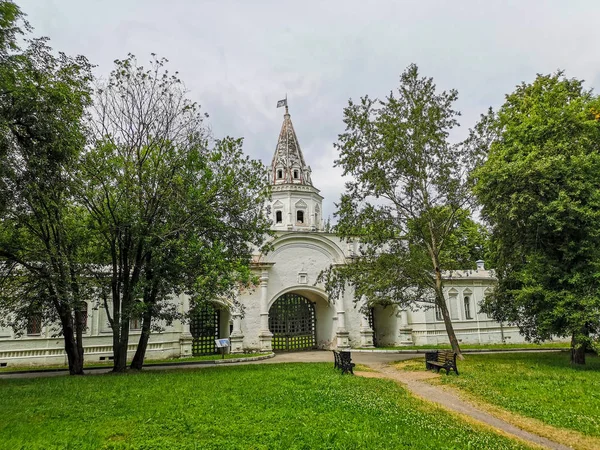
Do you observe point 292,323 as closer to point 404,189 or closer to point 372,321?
point 372,321

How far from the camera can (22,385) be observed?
11836 mm

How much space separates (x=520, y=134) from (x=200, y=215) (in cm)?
1214

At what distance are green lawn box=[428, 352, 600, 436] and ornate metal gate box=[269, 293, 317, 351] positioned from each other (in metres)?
14.2

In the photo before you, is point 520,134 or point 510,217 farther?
point 520,134

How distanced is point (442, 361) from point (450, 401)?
475 centimetres

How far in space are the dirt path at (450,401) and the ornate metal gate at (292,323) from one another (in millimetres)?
12594

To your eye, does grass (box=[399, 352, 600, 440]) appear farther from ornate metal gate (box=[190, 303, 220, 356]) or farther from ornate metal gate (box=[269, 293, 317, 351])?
ornate metal gate (box=[190, 303, 220, 356])

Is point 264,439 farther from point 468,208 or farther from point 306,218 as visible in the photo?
point 306,218

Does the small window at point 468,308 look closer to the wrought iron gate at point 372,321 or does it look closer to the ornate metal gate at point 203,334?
the wrought iron gate at point 372,321

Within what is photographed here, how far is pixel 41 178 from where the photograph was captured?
10570mm

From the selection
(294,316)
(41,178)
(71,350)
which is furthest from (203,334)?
(41,178)

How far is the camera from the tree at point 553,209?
13.0 metres

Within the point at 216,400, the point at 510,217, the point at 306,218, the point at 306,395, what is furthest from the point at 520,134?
Result: the point at 306,218

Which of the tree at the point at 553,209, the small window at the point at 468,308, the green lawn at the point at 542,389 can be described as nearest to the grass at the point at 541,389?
the green lawn at the point at 542,389
